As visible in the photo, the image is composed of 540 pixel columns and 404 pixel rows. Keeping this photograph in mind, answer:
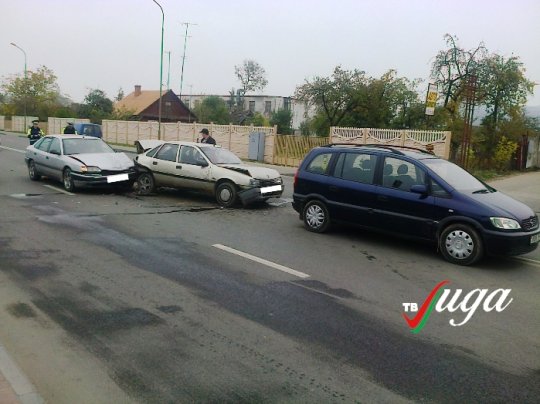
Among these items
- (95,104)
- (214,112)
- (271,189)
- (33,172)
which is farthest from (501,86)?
(95,104)

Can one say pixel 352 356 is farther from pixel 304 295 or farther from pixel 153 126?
pixel 153 126

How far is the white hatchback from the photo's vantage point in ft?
37.4

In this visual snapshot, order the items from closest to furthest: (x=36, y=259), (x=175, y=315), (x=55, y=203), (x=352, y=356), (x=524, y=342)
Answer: (x=352, y=356)
(x=524, y=342)
(x=175, y=315)
(x=36, y=259)
(x=55, y=203)

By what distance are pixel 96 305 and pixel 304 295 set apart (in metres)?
2.23

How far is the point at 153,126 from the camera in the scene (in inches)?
1427

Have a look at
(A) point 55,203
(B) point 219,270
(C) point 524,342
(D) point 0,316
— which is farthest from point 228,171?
(C) point 524,342

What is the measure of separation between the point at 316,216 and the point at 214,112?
189ft

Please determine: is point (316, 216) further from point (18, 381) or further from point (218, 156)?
point (18, 381)

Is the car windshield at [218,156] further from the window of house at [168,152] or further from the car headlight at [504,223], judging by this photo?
the car headlight at [504,223]

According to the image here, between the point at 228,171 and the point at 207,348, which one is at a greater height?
the point at 228,171

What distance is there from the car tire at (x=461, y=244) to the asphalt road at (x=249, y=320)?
19 cm

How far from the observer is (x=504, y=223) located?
700cm

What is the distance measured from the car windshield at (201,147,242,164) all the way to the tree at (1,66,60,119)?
6300 centimetres

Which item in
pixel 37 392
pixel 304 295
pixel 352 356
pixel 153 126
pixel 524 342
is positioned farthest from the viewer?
pixel 153 126
